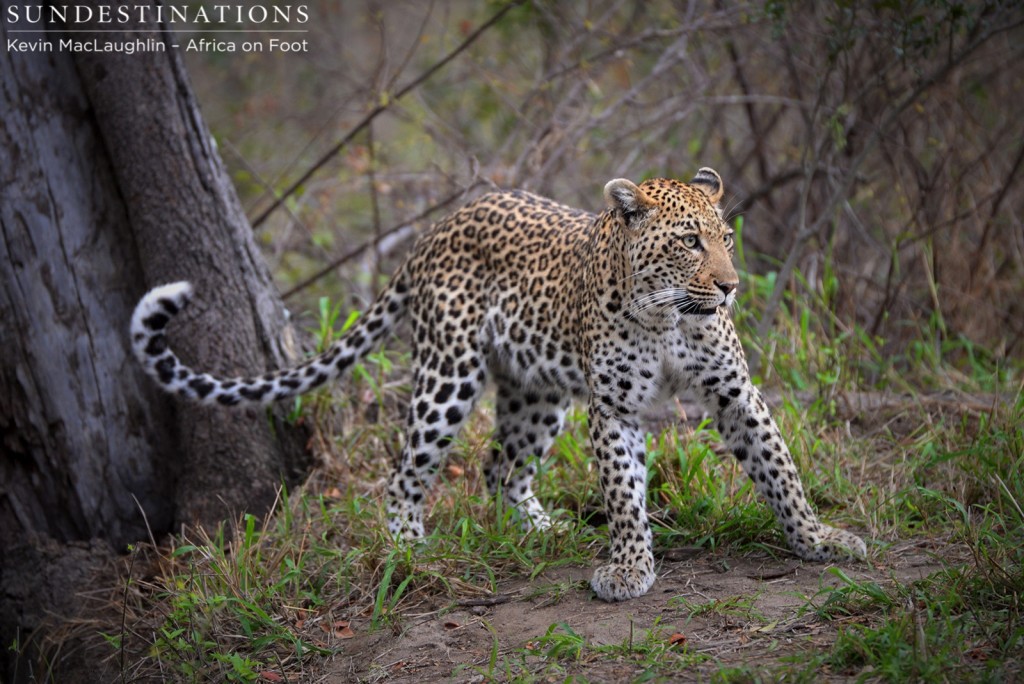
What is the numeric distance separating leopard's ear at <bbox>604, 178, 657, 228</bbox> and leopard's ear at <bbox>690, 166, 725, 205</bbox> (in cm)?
33

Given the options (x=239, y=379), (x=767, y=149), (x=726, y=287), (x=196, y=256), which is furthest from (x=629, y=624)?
(x=767, y=149)

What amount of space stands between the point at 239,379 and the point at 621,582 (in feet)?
8.36

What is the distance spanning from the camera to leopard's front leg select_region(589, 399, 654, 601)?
191 inches

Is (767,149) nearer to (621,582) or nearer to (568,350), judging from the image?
(568,350)

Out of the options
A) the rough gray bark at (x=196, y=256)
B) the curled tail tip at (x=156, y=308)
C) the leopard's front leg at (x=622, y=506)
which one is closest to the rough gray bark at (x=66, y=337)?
the rough gray bark at (x=196, y=256)

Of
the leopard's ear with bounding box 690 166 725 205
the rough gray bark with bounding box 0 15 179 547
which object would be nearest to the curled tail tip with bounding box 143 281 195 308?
the rough gray bark with bounding box 0 15 179 547

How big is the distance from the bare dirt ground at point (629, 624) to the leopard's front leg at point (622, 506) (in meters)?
0.10

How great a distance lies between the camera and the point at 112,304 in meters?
6.29

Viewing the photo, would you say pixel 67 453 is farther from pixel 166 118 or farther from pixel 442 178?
pixel 442 178

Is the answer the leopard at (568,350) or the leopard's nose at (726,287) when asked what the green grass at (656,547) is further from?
the leopard's nose at (726,287)

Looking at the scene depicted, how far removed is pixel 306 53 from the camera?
9.83 metres

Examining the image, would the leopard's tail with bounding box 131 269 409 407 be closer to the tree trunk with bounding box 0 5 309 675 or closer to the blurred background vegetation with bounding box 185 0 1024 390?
the tree trunk with bounding box 0 5 309 675

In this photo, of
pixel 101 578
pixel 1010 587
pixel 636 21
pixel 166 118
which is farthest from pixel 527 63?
pixel 1010 587

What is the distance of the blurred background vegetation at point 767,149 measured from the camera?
726 cm
